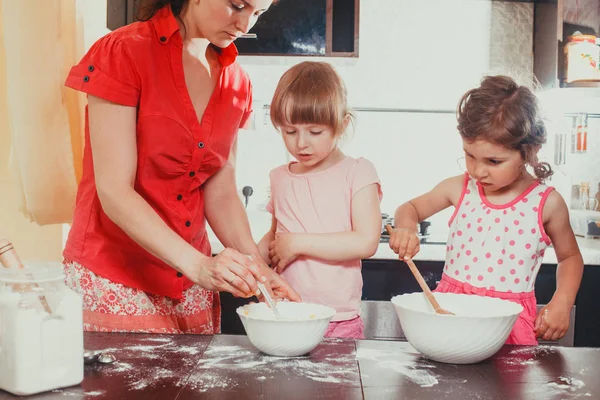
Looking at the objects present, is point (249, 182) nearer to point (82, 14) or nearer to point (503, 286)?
point (82, 14)

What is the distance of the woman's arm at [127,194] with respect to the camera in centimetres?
123

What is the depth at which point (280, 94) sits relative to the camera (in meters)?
1.64

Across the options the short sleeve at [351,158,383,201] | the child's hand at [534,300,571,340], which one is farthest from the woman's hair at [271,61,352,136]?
the child's hand at [534,300,571,340]

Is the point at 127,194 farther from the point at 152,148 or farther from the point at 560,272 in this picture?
the point at 560,272

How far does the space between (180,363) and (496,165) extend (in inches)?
37.7

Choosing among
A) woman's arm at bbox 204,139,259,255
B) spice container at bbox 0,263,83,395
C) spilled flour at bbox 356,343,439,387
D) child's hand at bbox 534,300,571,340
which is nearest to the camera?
spice container at bbox 0,263,83,395

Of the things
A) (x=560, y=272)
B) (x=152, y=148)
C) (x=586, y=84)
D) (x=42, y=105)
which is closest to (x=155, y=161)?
(x=152, y=148)

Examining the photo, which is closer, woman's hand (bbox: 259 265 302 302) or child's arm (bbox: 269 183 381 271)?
woman's hand (bbox: 259 265 302 302)

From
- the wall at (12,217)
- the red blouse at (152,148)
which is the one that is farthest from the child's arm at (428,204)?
the wall at (12,217)

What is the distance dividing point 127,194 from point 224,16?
0.42 metres

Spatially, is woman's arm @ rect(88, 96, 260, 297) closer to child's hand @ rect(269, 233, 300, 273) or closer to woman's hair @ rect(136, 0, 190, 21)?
woman's hair @ rect(136, 0, 190, 21)

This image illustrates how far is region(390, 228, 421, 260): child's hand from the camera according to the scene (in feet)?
4.51

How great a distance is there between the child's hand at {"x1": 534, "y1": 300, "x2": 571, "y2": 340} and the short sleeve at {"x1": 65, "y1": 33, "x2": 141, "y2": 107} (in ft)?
3.40

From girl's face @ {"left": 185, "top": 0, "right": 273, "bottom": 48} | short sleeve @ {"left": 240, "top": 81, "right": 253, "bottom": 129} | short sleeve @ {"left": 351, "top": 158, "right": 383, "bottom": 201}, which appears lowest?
short sleeve @ {"left": 351, "top": 158, "right": 383, "bottom": 201}
